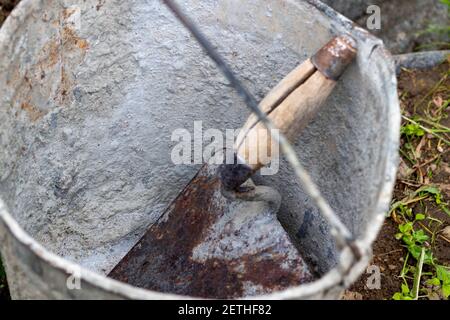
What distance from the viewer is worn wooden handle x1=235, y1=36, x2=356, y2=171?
146 centimetres

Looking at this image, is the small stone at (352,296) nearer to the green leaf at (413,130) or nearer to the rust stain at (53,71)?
the green leaf at (413,130)

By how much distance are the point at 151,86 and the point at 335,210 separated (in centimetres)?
58

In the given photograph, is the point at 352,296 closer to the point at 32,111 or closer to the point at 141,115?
the point at 141,115

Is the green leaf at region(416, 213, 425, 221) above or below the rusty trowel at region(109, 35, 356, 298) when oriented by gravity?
below

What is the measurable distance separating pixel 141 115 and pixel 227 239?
414mm

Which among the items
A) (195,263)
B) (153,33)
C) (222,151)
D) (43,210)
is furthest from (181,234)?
(153,33)

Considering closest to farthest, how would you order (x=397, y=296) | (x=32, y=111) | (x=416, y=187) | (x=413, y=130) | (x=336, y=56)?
(x=336, y=56)
(x=32, y=111)
(x=397, y=296)
(x=416, y=187)
(x=413, y=130)

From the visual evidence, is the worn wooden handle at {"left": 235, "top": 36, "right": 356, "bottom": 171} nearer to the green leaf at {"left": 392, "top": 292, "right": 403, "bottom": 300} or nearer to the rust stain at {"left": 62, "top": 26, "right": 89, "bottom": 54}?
the rust stain at {"left": 62, "top": 26, "right": 89, "bottom": 54}

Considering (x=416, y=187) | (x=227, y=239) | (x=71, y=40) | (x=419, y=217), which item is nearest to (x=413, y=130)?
(x=416, y=187)

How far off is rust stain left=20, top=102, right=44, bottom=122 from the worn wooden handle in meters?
0.47

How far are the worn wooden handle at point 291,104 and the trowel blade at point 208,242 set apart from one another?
0.20 metres

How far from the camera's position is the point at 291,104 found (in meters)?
1.48

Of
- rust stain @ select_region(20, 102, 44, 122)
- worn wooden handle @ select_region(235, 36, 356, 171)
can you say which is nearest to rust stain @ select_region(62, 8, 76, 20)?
rust stain @ select_region(20, 102, 44, 122)

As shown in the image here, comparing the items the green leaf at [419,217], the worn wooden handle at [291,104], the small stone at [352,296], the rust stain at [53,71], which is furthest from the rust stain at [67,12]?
the green leaf at [419,217]
